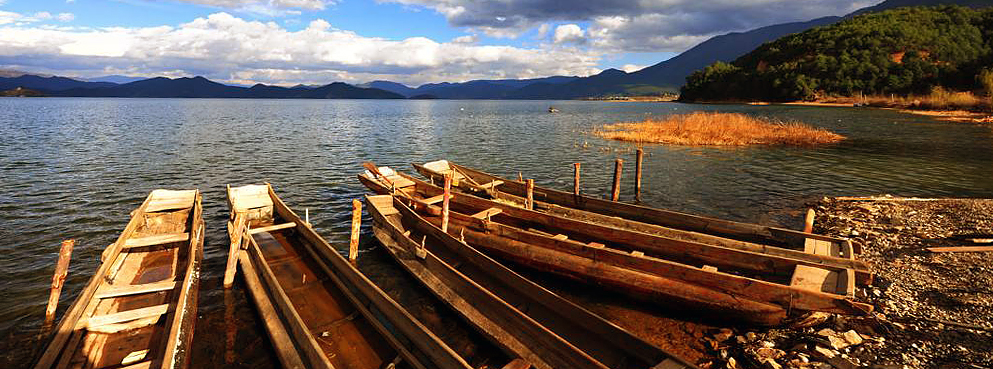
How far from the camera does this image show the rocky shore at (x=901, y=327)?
774 centimetres

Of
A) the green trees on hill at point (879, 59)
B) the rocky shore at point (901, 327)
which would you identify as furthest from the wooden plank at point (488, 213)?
the green trees on hill at point (879, 59)

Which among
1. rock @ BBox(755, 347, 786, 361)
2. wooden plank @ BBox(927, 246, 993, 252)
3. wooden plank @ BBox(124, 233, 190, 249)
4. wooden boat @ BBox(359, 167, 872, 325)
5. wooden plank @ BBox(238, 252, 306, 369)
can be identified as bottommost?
rock @ BBox(755, 347, 786, 361)

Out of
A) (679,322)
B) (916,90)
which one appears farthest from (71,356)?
(916,90)

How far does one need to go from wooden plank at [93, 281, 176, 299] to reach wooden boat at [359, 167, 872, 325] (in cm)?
776

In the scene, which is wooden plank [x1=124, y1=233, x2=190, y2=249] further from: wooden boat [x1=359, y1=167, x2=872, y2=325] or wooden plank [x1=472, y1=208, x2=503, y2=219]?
wooden plank [x1=472, y1=208, x2=503, y2=219]

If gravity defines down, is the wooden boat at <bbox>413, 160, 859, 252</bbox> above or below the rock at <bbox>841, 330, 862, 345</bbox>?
above

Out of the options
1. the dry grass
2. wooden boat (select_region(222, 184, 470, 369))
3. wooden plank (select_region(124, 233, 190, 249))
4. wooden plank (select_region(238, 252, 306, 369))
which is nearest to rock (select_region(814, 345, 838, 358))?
wooden boat (select_region(222, 184, 470, 369))

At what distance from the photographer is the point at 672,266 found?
10117mm

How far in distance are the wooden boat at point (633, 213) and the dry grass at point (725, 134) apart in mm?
28181

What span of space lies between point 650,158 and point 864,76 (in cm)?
12083

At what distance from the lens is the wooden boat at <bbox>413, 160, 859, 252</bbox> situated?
1221cm

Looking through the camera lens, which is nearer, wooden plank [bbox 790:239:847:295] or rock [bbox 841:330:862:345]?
rock [bbox 841:330:862:345]

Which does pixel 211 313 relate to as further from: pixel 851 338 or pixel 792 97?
pixel 792 97

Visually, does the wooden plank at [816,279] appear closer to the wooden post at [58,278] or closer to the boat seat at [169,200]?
the wooden post at [58,278]
